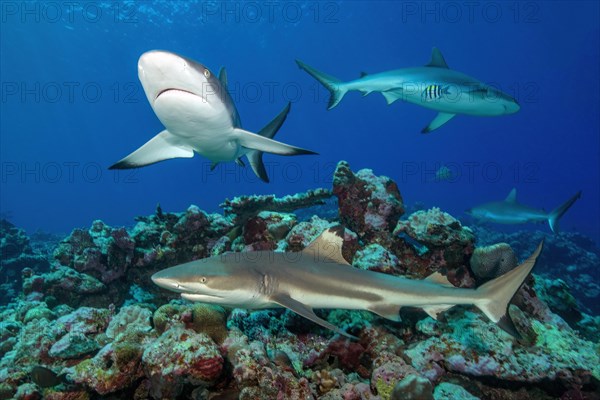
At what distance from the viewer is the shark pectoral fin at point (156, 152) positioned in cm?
536

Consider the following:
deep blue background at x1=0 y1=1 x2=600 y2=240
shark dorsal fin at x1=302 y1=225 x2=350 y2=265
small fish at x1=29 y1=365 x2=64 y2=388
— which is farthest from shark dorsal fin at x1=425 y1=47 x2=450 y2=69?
small fish at x1=29 y1=365 x2=64 y2=388

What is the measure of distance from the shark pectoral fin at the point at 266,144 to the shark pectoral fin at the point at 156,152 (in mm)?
1136

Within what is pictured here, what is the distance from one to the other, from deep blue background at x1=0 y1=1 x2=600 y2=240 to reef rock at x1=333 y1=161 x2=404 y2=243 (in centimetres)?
950

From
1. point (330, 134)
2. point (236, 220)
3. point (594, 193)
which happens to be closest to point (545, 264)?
point (236, 220)

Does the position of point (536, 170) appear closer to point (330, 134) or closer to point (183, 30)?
point (330, 134)

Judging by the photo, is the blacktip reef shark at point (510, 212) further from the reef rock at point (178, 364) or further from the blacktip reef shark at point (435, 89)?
the reef rock at point (178, 364)

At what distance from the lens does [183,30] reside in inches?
2751

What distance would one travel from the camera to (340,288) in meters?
3.75

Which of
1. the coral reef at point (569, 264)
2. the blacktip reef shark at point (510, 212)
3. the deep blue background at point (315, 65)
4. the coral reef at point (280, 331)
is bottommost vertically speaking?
the coral reef at point (569, 264)

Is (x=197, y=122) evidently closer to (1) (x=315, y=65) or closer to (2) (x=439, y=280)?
(2) (x=439, y=280)

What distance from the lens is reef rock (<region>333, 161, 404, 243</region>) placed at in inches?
248

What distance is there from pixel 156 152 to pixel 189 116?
1.60 meters

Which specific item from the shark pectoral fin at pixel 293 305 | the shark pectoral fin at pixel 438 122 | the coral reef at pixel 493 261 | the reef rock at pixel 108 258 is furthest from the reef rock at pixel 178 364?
the shark pectoral fin at pixel 438 122

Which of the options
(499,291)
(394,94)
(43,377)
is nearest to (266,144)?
(499,291)
